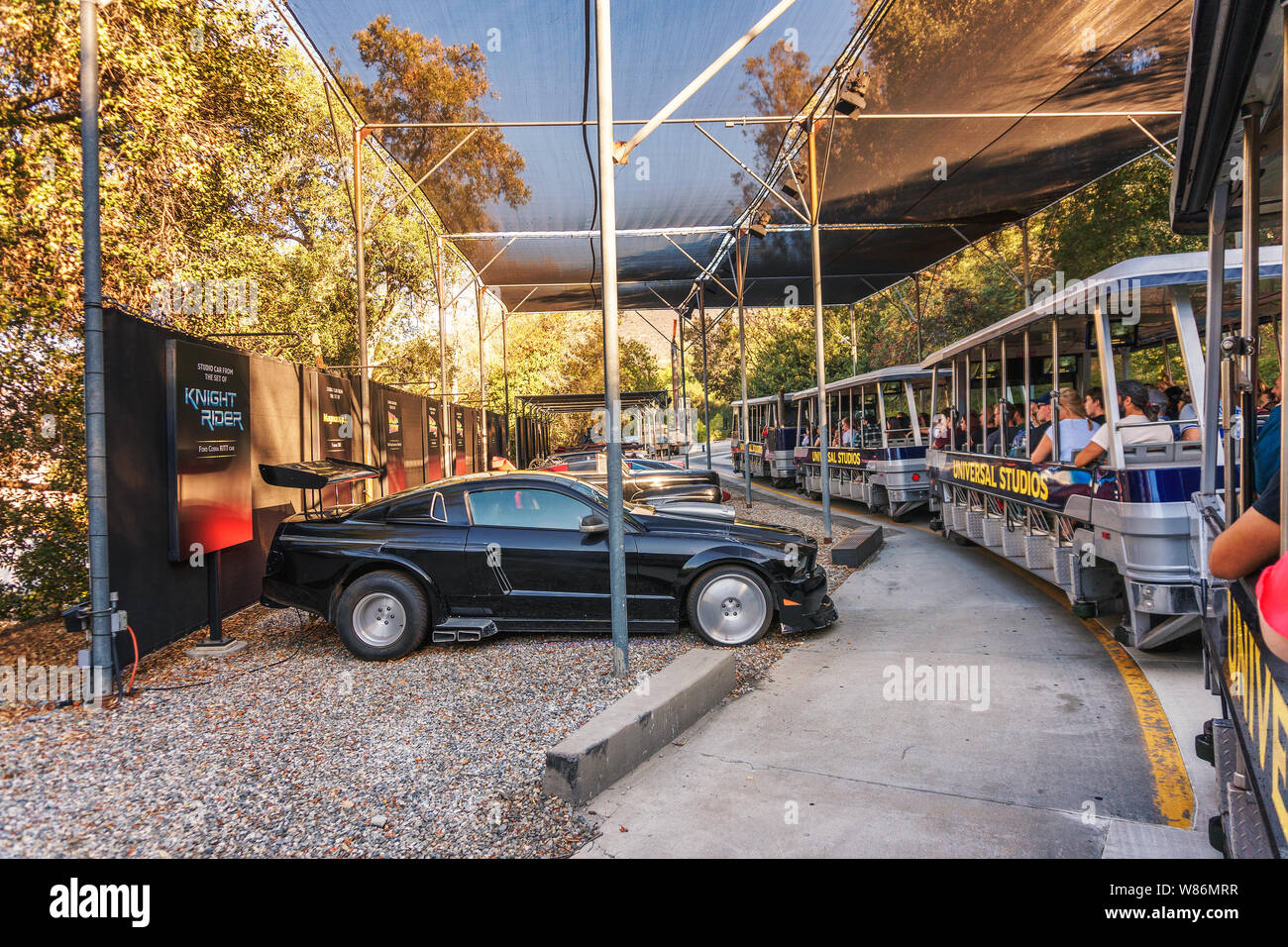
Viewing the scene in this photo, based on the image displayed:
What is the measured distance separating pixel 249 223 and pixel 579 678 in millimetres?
13436

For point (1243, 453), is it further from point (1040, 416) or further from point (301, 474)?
point (301, 474)

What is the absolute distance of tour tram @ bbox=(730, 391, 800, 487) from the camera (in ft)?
79.4

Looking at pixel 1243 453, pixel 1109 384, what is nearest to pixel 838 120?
pixel 1109 384

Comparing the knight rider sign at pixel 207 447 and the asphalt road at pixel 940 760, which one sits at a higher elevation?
the knight rider sign at pixel 207 447

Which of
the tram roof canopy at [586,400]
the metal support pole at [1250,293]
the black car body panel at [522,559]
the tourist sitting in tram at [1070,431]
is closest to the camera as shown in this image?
the metal support pole at [1250,293]

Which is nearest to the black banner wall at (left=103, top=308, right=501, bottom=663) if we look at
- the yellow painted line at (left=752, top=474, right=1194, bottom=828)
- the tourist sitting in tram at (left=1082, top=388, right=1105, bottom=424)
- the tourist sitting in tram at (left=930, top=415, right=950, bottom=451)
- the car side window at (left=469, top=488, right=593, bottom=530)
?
the car side window at (left=469, top=488, right=593, bottom=530)

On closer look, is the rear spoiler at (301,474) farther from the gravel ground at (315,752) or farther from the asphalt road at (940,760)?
the asphalt road at (940,760)

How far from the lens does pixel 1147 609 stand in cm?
535

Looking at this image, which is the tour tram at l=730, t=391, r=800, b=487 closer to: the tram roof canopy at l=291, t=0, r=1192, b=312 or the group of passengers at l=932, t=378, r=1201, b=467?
the tram roof canopy at l=291, t=0, r=1192, b=312

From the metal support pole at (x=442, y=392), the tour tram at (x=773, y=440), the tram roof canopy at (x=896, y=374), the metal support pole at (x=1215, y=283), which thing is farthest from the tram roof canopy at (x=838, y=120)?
the metal support pole at (x=1215, y=283)

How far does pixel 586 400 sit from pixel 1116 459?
32.0 meters

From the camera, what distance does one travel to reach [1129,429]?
6.20m

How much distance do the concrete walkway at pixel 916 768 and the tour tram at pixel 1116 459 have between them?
25.8 inches

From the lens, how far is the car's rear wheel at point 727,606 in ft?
22.7
